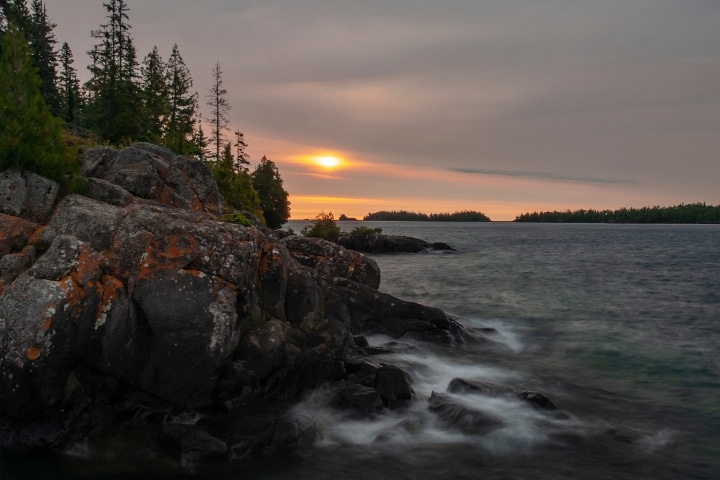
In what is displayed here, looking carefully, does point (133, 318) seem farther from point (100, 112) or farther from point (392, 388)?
point (100, 112)

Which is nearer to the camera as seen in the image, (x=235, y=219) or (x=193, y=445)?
(x=193, y=445)

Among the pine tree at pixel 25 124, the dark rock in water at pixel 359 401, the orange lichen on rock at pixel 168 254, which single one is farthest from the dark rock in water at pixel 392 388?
the pine tree at pixel 25 124

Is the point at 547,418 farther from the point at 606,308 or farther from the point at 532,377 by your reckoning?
the point at 606,308

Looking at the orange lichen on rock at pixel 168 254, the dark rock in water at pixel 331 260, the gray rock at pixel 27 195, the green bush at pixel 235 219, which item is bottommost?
the dark rock in water at pixel 331 260

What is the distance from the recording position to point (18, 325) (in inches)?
506

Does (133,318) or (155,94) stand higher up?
(155,94)

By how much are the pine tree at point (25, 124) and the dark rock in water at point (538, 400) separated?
18.1 metres

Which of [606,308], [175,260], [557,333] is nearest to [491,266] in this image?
→ [606,308]

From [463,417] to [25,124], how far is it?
17694 millimetres

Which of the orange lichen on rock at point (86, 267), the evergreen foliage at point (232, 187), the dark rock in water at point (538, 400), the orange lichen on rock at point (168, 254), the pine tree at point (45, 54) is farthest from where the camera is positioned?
the pine tree at point (45, 54)

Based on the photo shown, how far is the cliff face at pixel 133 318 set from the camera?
42.9ft

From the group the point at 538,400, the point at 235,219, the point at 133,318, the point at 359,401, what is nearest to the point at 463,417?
the point at 538,400

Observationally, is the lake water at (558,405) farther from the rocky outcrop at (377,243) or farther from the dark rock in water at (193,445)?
the rocky outcrop at (377,243)

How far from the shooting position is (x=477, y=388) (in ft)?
57.5
